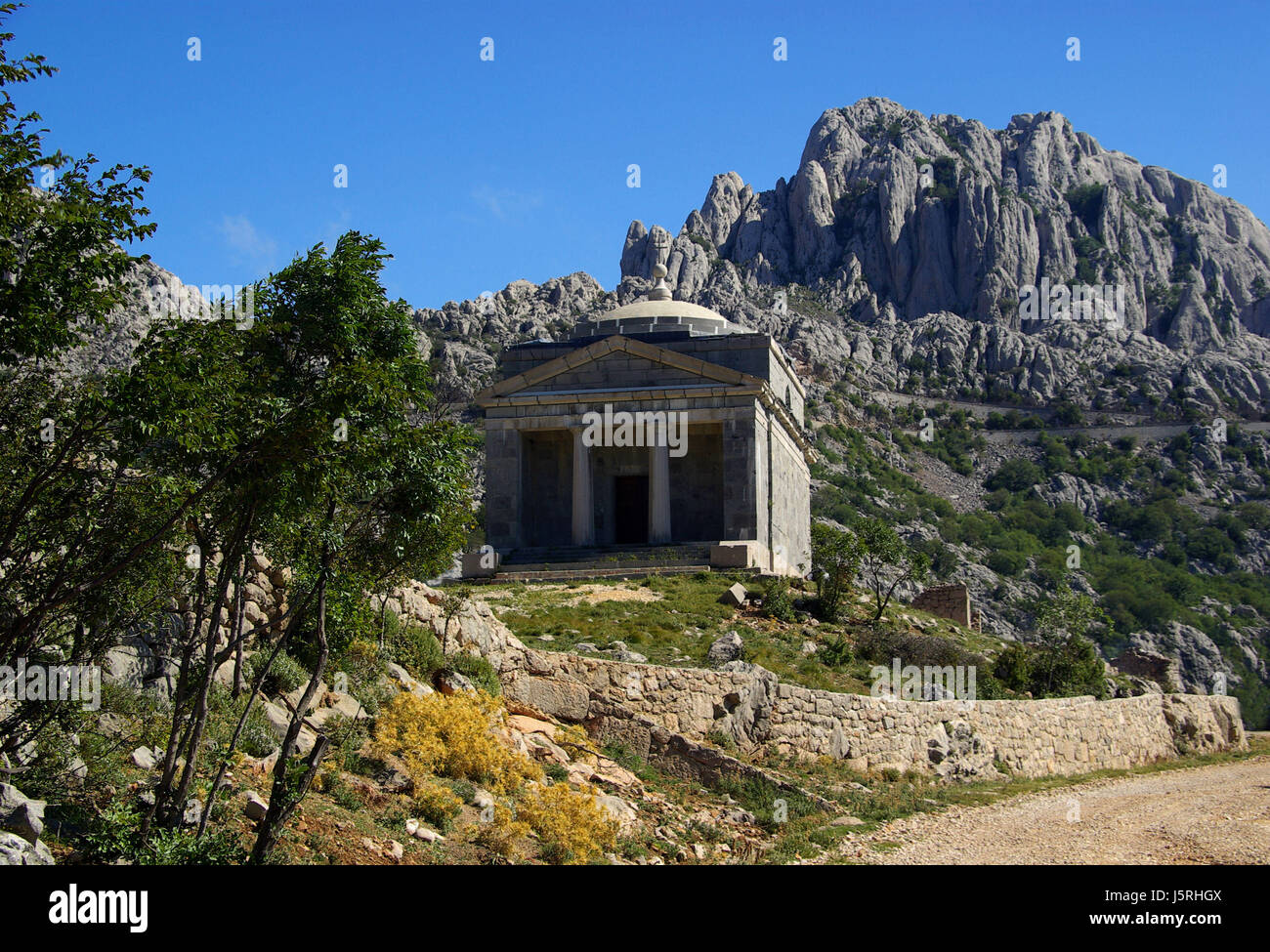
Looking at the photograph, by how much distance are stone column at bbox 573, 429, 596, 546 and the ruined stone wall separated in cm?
1761

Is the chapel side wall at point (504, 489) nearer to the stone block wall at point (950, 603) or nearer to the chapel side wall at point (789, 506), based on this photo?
the chapel side wall at point (789, 506)

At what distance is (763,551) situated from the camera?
1526 inches

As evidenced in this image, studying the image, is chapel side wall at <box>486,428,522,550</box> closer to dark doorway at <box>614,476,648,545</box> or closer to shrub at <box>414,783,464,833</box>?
dark doorway at <box>614,476,648,545</box>

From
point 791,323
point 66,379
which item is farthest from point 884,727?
point 791,323

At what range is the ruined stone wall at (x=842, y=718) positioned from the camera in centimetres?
2061

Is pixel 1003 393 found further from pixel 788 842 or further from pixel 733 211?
pixel 788 842

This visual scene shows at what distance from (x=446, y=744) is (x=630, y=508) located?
90.3ft

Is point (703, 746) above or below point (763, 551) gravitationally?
below

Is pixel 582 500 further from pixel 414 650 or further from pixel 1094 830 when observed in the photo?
pixel 1094 830

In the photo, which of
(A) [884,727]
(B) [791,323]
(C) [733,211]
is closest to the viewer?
(A) [884,727]

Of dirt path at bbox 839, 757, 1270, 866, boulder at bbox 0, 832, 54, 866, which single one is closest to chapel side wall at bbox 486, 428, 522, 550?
dirt path at bbox 839, 757, 1270, 866

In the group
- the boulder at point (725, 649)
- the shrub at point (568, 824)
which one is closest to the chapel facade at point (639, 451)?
the boulder at point (725, 649)

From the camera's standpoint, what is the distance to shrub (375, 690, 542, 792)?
52.3 ft
